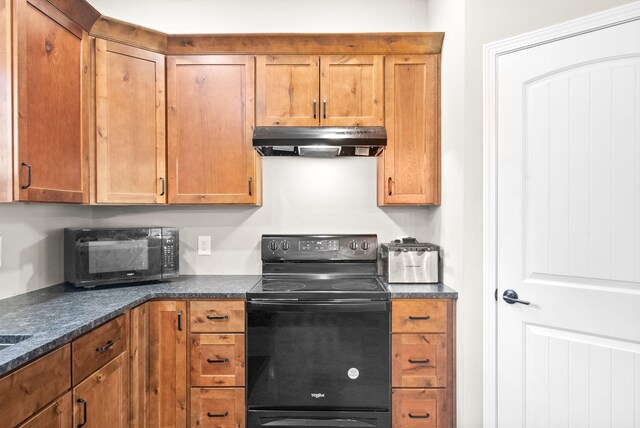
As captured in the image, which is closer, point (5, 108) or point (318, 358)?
point (5, 108)

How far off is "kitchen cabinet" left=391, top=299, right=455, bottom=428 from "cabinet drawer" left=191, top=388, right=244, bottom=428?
853 mm

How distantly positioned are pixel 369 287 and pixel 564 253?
0.95m

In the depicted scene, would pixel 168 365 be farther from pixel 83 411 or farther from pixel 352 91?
pixel 352 91

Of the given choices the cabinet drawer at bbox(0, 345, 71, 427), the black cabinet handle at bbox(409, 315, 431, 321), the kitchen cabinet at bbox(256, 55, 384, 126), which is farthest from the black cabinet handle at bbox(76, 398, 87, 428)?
the kitchen cabinet at bbox(256, 55, 384, 126)

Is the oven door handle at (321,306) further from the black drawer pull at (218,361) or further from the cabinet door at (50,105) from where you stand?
the cabinet door at (50,105)

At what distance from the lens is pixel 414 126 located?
7.38ft

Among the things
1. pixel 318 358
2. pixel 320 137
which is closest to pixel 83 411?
pixel 318 358

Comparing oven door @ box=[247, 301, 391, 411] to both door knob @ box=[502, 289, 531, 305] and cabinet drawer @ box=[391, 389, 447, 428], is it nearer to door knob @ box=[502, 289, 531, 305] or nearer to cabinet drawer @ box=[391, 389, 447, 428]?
cabinet drawer @ box=[391, 389, 447, 428]

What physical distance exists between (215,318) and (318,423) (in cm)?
77

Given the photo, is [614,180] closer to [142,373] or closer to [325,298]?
[325,298]

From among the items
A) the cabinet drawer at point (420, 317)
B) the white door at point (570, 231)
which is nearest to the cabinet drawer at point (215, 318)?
the cabinet drawer at point (420, 317)

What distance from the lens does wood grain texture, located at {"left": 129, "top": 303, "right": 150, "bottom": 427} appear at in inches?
71.7

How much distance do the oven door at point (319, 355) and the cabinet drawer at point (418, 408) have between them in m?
0.06

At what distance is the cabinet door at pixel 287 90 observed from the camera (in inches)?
88.4
